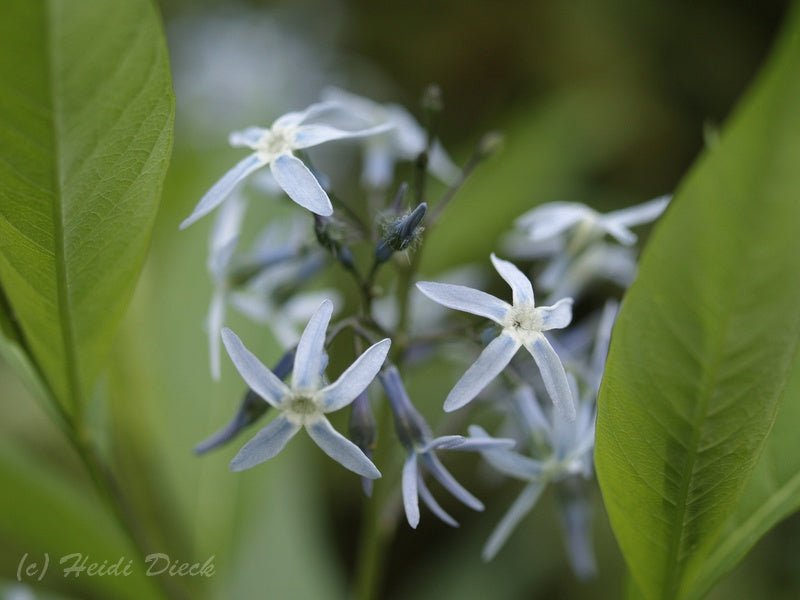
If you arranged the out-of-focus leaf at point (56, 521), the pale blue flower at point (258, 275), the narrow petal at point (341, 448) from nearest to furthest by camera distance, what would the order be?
the narrow petal at point (341, 448)
the pale blue flower at point (258, 275)
the out-of-focus leaf at point (56, 521)

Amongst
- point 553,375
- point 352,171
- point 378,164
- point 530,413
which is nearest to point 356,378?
point 553,375

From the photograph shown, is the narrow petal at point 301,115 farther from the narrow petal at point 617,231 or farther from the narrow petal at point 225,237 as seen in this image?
the narrow petal at point 617,231

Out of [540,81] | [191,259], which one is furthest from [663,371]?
[540,81]

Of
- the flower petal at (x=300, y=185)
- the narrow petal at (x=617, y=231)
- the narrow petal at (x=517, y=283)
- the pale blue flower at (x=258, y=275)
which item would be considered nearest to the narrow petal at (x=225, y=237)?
the pale blue flower at (x=258, y=275)

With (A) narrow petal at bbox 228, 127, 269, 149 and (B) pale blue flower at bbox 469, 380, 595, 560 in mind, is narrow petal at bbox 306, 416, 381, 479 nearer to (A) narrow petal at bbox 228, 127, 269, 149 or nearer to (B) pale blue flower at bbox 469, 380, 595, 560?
(B) pale blue flower at bbox 469, 380, 595, 560

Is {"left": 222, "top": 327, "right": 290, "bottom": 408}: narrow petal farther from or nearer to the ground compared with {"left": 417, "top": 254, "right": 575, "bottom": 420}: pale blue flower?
farther from the ground

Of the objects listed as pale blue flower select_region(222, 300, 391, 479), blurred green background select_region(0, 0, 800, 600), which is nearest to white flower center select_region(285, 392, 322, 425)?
pale blue flower select_region(222, 300, 391, 479)

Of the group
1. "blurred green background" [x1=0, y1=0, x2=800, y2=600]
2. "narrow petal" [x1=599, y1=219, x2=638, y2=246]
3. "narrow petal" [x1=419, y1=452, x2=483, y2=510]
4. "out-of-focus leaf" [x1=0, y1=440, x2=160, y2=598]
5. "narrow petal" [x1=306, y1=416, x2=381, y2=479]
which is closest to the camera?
"narrow petal" [x1=306, y1=416, x2=381, y2=479]

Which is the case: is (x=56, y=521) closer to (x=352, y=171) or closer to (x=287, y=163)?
(x=287, y=163)
